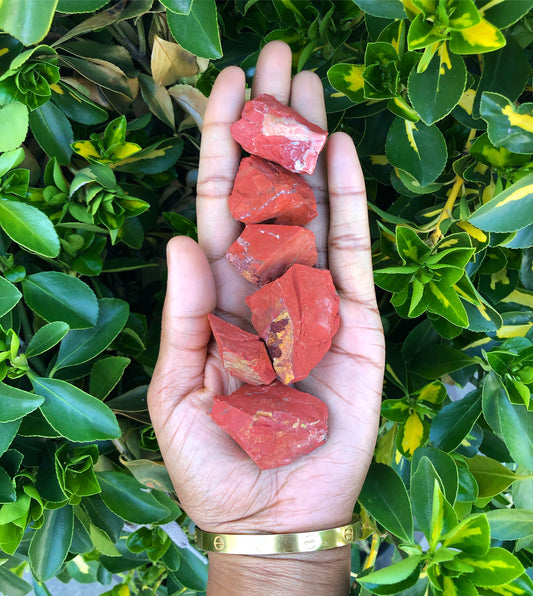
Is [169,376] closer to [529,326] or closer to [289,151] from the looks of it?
[289,151]

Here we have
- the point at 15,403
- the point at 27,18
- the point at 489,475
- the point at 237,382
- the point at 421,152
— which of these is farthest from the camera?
the point at 237,382

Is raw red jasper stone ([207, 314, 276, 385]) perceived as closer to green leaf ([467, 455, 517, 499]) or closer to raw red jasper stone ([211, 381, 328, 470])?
raw red jasper stone ([211, 381, 328, 470])

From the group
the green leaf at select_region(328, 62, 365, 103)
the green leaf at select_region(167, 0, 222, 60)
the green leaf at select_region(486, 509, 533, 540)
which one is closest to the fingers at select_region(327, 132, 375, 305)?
the green leaf at select_region(328, 62, 365, 103)

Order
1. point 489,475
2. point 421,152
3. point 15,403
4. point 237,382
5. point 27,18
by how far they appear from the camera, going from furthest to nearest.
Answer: point 237,382
point 489,475
point 421,152
point 15,403
point 27,18

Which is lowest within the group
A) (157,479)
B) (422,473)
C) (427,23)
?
(157,479)

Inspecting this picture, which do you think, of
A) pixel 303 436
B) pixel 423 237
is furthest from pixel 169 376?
pixel 423 237

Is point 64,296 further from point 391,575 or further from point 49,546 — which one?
point 391,575

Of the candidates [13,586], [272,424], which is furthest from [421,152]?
[13,586]
